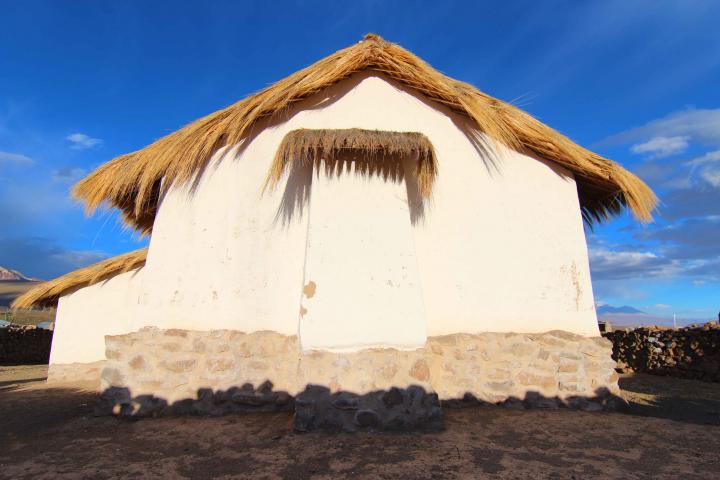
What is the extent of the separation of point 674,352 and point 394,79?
719 cm

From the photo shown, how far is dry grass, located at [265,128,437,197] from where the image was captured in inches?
143

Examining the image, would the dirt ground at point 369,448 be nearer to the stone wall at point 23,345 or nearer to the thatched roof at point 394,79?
the thatched roof at point 394,79

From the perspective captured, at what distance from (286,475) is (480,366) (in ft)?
6.97

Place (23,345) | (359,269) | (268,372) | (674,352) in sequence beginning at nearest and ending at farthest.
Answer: (359,269)
(268,372)
(674,352)
(23,345)

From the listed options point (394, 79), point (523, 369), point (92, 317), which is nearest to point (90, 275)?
point (92, 317)

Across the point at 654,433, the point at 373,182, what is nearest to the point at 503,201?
the point at 373,182

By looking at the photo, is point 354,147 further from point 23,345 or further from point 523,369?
point 23,345

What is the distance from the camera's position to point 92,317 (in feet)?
24.0

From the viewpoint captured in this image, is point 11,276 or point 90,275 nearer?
point 90,275

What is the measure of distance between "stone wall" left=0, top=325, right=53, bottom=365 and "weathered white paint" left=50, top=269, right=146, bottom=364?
7420mm

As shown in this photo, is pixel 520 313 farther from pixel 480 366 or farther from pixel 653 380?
pixel 653 380

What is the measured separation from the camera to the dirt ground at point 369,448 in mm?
2525

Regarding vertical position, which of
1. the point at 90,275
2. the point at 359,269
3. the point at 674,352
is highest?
the point at 90,275

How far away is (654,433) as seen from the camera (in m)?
3.25
